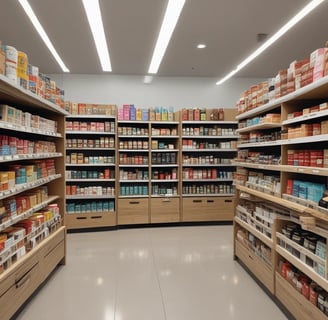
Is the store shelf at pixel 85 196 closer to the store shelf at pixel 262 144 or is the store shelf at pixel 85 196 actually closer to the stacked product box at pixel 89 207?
the stacked product box at pixel 89 207

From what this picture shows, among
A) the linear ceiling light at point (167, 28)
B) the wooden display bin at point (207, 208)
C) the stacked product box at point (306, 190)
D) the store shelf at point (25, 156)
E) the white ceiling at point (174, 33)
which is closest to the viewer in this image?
the stacked product box at point (306, 190)

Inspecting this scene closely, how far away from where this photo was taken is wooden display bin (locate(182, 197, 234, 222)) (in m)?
6.27

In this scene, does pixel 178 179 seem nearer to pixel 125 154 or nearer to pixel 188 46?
pixel 125 154

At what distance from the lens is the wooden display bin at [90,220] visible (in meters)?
5.79

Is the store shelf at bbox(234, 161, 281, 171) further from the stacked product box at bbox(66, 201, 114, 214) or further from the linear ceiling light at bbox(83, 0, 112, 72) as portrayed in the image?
the stacked product box at bbox(66, 201, 114, 214)

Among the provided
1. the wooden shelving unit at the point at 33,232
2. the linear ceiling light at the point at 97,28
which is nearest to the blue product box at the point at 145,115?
the linear ceiling light at the point at 97,28

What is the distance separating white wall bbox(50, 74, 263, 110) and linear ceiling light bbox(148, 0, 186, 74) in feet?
3.56

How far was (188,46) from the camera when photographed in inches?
211

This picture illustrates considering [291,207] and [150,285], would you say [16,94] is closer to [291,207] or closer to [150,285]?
[150,285]

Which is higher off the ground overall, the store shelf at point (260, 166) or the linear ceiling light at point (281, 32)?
the linear ceiling light at point (281, 32)

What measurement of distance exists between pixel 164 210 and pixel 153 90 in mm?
3218

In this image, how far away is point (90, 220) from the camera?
5855mm

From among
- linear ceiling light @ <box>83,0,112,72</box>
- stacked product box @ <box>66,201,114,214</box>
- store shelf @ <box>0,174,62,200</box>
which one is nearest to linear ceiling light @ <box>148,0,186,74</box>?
linear ceiling light @ <box>83,0,112,72</box>

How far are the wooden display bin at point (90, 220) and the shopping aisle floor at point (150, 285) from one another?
Result: 65cm
